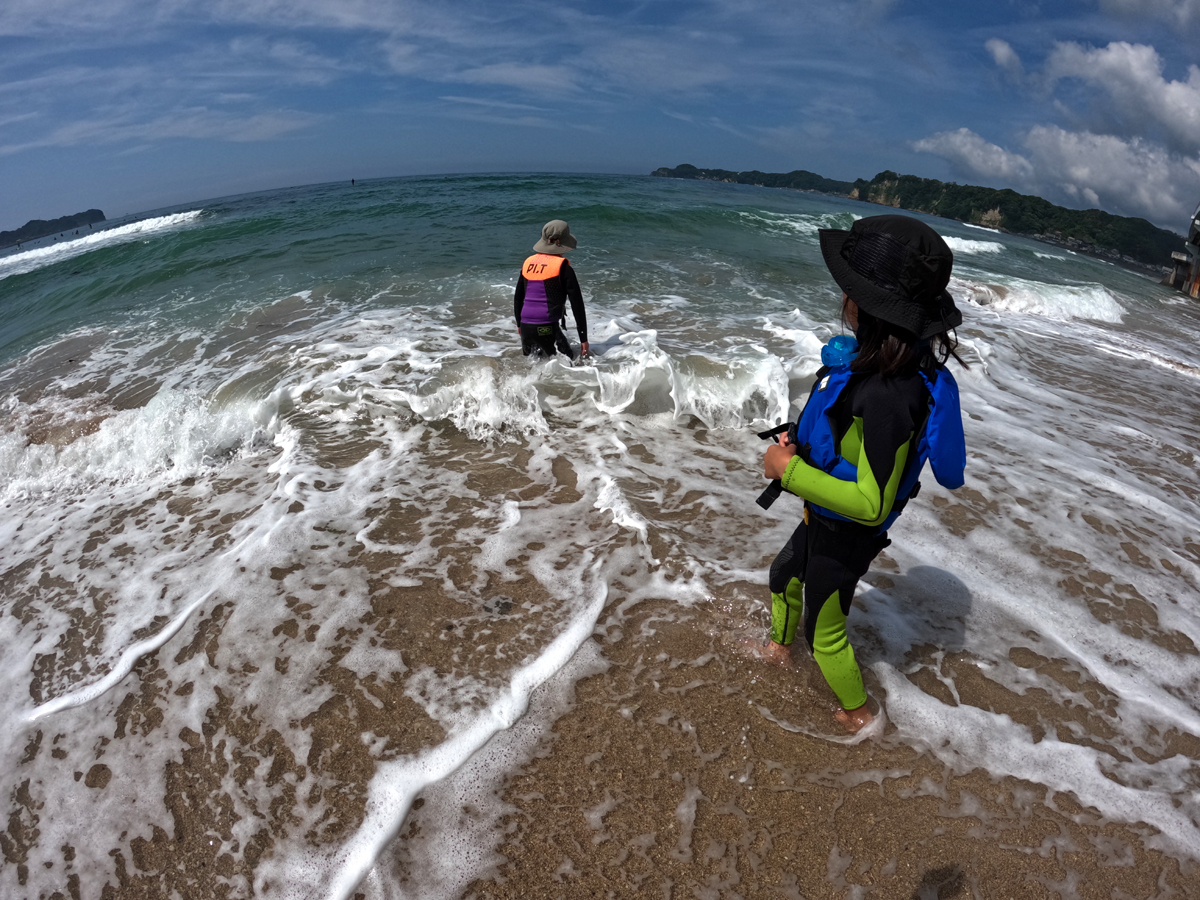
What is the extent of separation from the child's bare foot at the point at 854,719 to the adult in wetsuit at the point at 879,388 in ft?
2.60

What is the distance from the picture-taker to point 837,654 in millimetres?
2332

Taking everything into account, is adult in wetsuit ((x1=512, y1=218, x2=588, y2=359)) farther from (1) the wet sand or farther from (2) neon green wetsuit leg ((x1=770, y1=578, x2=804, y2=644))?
(1) the wet sand

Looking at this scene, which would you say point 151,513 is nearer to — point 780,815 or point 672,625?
point 672,625

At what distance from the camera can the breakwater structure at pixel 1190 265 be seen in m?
20.0

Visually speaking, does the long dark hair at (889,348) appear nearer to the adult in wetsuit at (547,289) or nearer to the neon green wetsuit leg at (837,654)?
the neon green wetsuit leg at (837,654)

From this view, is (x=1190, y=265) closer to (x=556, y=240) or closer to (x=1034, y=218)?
(x=556, y=240)

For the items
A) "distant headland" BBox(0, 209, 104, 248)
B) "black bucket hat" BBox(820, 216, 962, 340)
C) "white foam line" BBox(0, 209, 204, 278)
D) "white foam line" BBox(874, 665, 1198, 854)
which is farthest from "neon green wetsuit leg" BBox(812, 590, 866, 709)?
"distant headland" BBox(0, 209, 104, 248)

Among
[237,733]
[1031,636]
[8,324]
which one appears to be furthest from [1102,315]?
[8,324]

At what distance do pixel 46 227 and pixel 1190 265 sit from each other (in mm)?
118143

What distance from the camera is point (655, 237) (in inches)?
666

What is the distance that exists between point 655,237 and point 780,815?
16.6m

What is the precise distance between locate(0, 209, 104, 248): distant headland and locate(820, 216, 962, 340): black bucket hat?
3410 inches

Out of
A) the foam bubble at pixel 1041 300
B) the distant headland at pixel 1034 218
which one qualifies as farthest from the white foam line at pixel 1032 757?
the distant headland at pixel 1034 218

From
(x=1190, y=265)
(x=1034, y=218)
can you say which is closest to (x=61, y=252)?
(x=1190, y=265)
